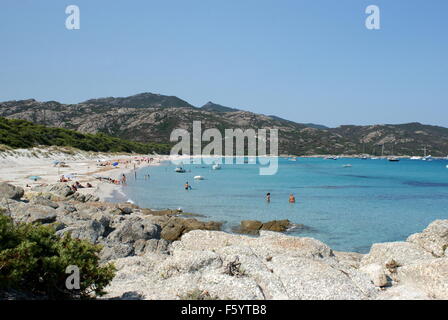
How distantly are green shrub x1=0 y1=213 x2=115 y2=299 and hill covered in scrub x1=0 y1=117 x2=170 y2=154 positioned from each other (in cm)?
7005

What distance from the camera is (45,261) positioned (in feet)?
22.9

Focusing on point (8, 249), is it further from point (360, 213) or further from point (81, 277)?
point (360, 213)

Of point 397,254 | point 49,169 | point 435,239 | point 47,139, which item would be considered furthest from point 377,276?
point 47,139

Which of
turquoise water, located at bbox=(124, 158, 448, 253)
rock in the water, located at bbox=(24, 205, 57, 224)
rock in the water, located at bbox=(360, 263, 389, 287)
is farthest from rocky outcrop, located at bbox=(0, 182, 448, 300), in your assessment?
turquoise water, located at bbox=(124, 158, 448, 253)

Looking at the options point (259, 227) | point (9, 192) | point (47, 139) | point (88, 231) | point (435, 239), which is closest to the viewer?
point (435, 239)

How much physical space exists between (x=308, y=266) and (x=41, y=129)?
96972mm

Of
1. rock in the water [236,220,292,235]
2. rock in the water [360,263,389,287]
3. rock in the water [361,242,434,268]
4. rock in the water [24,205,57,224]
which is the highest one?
rock in the water [24,205,57,224]

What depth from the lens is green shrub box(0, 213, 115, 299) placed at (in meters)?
6.70

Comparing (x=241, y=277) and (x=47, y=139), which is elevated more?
(x=47, y=139)

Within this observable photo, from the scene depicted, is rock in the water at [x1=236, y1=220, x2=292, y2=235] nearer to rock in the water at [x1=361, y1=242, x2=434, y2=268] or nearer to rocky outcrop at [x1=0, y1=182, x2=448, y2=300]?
Answer: rocky outcrop at [x1=0, y1=182, x2=448, y2=300]

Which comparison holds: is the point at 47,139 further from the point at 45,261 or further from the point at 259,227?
the point at 45,261

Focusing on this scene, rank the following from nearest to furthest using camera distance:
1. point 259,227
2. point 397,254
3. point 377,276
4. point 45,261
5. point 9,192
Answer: point 45,261
point 377,276
point 397,254
point 9,192
point 259,227

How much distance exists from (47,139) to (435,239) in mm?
89613
